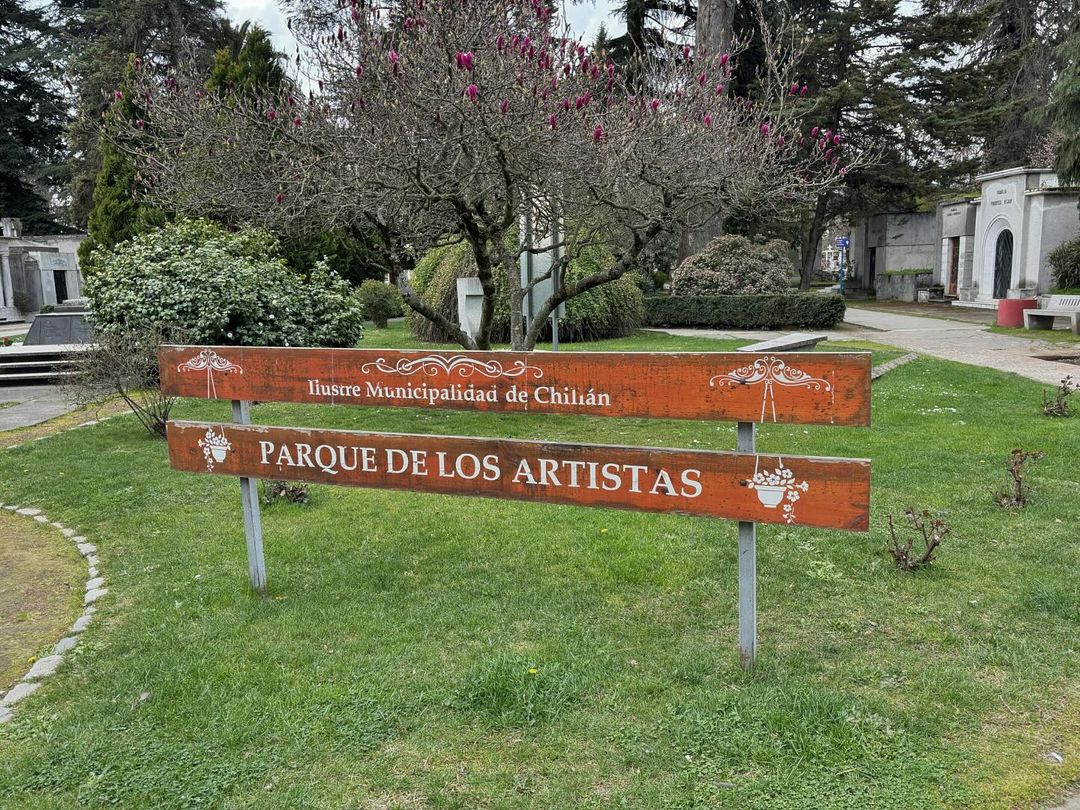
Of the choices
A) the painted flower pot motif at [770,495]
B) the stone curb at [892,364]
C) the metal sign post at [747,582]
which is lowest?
the stone curb at [892,364]

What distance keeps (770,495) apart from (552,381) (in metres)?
0.99

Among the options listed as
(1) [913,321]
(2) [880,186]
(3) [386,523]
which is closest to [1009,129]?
(2) [880,186]

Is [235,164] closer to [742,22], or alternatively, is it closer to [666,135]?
[666,135]

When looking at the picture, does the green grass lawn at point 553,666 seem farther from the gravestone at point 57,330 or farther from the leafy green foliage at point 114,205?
the leafy green foliage at point 114,205

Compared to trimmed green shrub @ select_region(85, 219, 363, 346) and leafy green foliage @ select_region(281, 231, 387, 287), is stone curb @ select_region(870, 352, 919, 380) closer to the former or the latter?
trimmed green shrub @ select_region(85, 219, 363, 346)

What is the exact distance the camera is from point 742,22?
24.9 meters

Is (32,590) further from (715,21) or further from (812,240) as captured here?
(812,240)

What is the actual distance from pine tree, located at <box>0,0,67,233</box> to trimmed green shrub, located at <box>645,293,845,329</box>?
1268 inches

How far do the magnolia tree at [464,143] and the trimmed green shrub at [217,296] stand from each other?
4.47ft

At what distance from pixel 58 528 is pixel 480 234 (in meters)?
4.59

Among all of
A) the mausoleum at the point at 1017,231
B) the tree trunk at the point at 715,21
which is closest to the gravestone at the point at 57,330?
the tree trunk at the point at 715,21

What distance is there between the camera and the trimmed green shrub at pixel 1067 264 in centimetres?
2212

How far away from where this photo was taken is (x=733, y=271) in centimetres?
2300

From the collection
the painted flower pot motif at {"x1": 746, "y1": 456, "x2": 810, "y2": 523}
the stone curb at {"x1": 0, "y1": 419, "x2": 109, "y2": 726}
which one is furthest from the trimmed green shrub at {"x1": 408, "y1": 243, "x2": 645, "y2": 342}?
the painted flower pot motif at {"x1": 746, "y1": 456, "x2": 810, "y2": 523}
